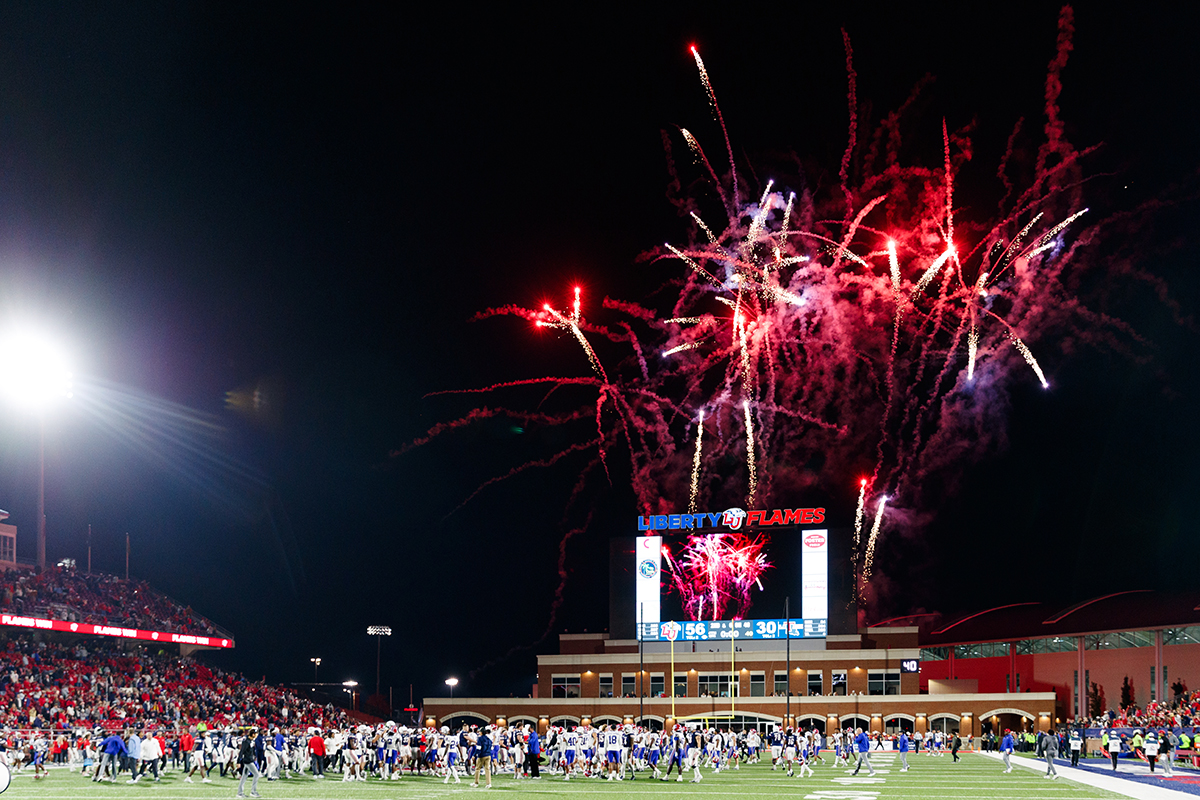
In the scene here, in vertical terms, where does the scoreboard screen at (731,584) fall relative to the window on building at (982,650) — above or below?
above

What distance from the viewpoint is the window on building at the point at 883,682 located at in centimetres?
7412

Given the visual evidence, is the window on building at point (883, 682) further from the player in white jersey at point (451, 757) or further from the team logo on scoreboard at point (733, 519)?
the player in white jersey at point (451, 757)

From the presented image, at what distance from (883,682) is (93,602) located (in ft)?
158

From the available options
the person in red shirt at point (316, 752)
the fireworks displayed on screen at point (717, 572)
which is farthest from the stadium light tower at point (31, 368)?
the fireworks displayed on screen at point (717, 572)

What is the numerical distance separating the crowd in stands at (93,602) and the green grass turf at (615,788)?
19.5m

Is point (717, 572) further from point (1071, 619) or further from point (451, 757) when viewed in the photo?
point (451, 757)

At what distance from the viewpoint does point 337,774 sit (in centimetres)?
3291

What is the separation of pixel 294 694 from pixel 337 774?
30418 mm

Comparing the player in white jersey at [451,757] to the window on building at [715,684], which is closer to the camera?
the player in white jersey at [451,757]

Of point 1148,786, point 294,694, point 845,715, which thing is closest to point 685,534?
point 845,715

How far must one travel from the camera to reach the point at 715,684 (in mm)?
75250

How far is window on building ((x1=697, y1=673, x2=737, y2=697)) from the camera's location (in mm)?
74938

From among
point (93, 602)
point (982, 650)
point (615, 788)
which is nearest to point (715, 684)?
point (982, 650)

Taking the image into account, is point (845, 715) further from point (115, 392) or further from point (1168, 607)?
point (115, 392)
